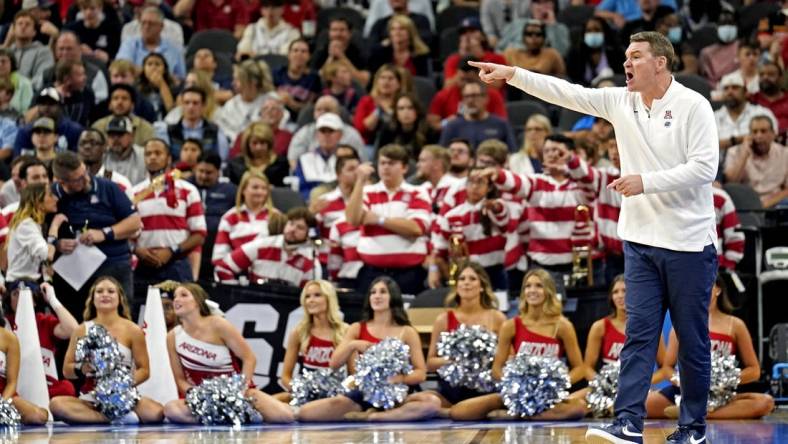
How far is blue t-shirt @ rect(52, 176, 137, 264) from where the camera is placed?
39.2 ft

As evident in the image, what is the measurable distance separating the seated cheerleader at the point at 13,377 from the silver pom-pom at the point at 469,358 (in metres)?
2.95

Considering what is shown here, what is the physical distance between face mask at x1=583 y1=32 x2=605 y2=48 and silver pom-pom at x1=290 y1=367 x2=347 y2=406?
6666 millimetres

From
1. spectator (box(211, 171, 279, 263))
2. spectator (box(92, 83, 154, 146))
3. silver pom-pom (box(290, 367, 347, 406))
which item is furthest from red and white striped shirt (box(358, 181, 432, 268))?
spectator (box(92, 83, 154, 146))

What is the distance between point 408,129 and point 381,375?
4.31 m

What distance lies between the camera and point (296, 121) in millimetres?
16047

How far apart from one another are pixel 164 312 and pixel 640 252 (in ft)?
17.8

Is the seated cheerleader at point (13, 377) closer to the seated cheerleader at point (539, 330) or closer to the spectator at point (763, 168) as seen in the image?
the seated cheerleader at point (539, 330)

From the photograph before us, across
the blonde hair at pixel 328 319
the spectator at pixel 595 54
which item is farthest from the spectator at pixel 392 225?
the spectator at pixel 595 54

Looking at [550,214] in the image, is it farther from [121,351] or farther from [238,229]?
[121,351]

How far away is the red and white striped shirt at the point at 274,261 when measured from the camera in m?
12.8

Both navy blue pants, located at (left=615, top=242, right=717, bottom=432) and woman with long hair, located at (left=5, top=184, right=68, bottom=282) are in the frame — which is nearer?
navy blue pants, located at (left=615, top=242, right=717, bottom=432)

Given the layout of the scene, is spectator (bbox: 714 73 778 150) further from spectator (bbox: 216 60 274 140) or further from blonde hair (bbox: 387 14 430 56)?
spectator (bbox: 216 60 274 140)

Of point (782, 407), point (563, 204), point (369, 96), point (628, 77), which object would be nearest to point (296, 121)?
point (369, 96)

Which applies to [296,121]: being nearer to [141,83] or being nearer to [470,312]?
[141,83]
